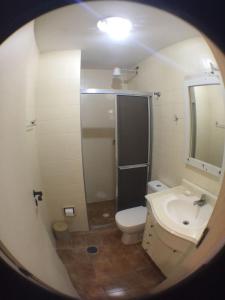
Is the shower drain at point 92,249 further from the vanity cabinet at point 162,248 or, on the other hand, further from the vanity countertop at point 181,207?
the vanity countertop at point 181,207

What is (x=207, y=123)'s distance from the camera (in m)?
1.41

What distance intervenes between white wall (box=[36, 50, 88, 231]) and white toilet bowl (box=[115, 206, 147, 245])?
50 cm

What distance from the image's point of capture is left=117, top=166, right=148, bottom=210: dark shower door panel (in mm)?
2078

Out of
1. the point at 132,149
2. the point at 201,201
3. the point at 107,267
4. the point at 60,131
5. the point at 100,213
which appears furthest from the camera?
the point at 100,213

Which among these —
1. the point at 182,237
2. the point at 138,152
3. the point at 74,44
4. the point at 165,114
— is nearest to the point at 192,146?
the point at 165,114

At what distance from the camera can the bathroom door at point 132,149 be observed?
196 cm

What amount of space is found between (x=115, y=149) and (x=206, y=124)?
1.05 metres

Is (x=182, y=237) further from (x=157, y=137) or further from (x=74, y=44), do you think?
(x=74, y=44)

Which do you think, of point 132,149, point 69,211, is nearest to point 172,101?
point 132,149

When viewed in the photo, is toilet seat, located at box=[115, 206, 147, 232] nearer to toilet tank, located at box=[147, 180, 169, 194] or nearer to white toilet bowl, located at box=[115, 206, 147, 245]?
white toilet bowl, located at box=[115, 206, 147, 245]

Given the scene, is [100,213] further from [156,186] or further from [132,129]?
[132,129]

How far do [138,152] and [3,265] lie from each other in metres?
1.83

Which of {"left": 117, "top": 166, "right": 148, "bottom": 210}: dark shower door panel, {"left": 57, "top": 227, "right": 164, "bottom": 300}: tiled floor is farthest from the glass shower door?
{"left": 57, "top": 227, "right": 164, "bottom": 300}: tiled floor

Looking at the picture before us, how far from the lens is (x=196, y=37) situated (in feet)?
4.47
